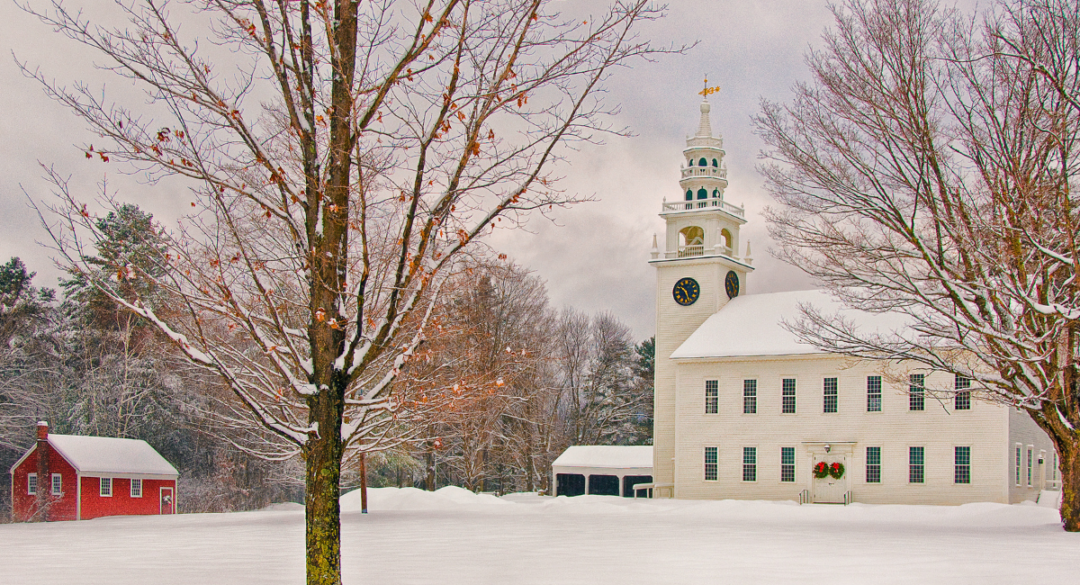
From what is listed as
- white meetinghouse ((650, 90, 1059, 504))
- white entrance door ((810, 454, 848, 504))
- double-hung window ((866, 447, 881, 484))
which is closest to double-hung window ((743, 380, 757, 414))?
white meetinghouse ((650, 90, 1059, 504))

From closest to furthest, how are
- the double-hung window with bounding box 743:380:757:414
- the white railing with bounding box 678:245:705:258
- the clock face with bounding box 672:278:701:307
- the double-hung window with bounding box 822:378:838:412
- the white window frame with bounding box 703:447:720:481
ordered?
the double-hung window with bounding box 822:378:838:412 → the double-hung window with bounding box 743:380:757:414 → the white window frame with bounding box 703:447:720:481 → the clock face with bounding box 672:278:701:307 → the white railing with bounding box 678:245:705:258

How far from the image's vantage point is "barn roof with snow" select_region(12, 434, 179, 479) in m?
38.4

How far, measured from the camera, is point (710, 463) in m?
37.7

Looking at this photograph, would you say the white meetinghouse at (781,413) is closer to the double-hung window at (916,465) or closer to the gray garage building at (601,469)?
the double-hung window at (916,465)

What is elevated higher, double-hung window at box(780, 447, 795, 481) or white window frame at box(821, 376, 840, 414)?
white window frame at box(821, 376, 840, 414)

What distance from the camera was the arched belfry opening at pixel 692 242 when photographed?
4184 centimetres

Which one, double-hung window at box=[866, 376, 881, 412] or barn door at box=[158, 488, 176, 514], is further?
barn door at box=[158, 488, 176, 514]

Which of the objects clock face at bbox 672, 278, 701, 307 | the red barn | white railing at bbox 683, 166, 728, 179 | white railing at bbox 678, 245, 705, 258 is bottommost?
the red barn

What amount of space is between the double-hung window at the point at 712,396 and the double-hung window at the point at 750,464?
6.69 feet

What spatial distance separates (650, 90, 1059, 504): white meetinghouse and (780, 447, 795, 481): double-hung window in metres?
0.04

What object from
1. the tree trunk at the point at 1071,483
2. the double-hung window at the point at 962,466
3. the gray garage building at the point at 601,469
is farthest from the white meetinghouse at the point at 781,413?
the tree trunk at the point at 1071,483

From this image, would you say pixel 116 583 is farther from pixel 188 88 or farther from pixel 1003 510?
pixel 1003 510

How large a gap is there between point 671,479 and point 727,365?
18.3 ft

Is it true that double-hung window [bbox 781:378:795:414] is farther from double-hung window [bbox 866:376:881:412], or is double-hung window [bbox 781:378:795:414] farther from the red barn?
the red barn
